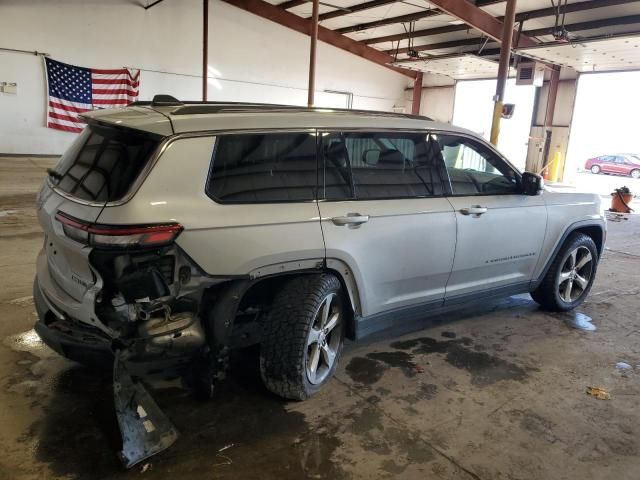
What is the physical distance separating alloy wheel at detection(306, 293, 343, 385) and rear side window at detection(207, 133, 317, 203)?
0.63m

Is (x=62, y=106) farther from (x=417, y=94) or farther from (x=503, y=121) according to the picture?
(x=503, y=121)

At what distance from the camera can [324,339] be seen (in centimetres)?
287

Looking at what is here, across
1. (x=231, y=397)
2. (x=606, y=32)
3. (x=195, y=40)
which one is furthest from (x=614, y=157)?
(x=231, y=397)

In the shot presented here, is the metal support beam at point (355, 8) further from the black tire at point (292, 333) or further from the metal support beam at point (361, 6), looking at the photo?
the black tire at point (292, 333)

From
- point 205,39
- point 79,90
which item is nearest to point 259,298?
point 205,39

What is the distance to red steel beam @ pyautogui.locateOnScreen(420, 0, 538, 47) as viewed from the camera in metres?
11.7

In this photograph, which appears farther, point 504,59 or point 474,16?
point 474,16

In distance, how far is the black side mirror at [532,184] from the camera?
3.66 m

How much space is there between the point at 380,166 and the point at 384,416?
1464 mm

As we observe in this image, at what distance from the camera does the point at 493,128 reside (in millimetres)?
7855

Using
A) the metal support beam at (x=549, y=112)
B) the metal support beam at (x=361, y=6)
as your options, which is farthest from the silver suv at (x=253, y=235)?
the metal support beam at (x=549, y=112)

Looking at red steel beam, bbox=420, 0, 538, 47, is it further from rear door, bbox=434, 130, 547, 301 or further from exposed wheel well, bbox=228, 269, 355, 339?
exposed wheel well, bbox=228, 269, 355, 339

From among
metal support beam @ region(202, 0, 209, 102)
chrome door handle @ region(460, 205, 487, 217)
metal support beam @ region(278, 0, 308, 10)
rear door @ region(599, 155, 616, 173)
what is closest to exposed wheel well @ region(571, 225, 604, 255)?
chrome door handle @ region(460, 205, 487, 217)

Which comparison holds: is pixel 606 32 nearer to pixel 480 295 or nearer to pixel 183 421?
pixel 480 295
